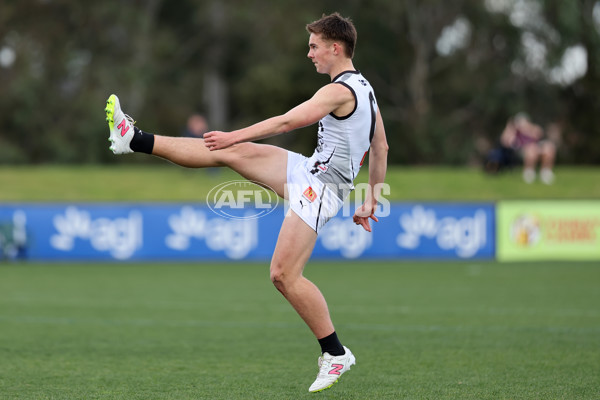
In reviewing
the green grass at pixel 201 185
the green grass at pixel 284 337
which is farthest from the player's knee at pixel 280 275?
the green grass at pixel 201 185

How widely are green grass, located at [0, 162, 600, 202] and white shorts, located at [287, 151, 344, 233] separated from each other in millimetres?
18910

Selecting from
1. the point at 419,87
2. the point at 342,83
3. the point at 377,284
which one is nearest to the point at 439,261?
the point at 377,284

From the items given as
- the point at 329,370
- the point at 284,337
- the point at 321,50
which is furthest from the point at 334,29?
the point at 284,337

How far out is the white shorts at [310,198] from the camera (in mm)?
6429

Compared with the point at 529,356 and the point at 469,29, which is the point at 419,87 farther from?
the point at 529,356

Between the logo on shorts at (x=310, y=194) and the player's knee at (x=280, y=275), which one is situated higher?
the logo on shorts at (x=310, y=194)

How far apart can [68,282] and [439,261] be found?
8602 mm

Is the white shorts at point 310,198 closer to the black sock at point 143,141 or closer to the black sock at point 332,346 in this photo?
the black sock at point 332,346

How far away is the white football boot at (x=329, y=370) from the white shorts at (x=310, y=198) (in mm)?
899

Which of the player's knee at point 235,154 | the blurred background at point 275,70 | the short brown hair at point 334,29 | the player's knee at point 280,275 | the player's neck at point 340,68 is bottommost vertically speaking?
the player's knee at point 280,275

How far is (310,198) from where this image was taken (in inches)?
254

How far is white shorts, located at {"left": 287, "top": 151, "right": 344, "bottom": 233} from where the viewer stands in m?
6.43

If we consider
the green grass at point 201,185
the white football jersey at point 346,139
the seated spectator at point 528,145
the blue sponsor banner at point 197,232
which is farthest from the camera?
the seated spectator at point 528,145

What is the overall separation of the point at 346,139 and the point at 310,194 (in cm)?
46
